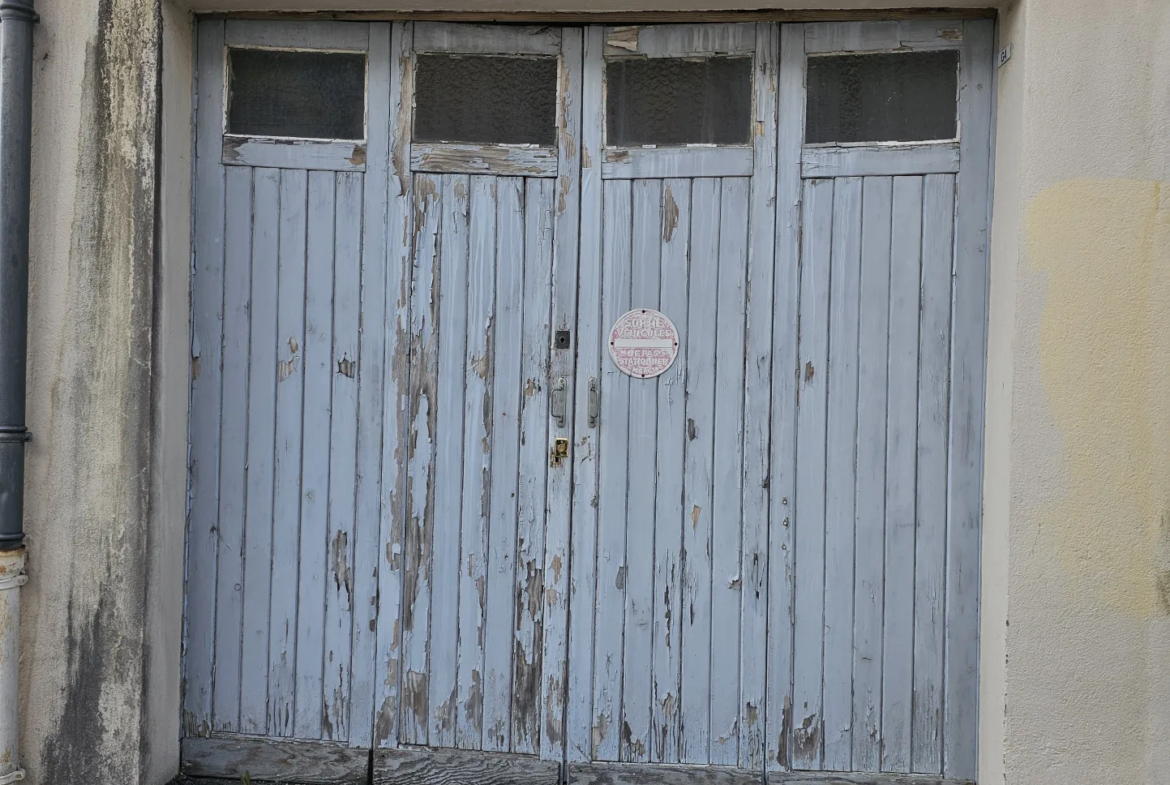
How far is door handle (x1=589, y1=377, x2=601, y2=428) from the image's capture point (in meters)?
2.99

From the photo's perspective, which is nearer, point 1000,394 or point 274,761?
point 1000,394

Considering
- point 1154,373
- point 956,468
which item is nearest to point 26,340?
point 956,468

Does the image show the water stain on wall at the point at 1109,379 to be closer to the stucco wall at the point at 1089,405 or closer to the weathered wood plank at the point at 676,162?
the stucco wall at the point at 1089,405

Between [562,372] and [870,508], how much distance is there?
1091 millimetres

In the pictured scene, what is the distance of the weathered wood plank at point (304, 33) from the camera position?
3.04m

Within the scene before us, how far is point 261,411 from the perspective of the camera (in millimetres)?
3049

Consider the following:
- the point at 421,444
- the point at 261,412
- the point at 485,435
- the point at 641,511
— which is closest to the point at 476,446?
the point at 485,435

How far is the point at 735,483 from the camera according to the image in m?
2.97

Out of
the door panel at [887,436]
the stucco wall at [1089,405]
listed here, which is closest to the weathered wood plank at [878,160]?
the door panel at [887,436]

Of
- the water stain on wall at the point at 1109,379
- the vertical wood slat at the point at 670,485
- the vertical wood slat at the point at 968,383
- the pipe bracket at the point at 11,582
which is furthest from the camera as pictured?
the vertical wood slat at the point at 670,485

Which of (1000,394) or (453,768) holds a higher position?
(1000,394)

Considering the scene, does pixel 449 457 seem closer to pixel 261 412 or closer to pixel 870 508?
pixel 261 412

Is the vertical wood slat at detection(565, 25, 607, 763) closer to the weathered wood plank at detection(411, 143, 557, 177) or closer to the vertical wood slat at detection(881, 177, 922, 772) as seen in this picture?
the weathered wood plank at detection(411, 143, 557, 177)

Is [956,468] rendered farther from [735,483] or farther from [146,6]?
[146,6]
